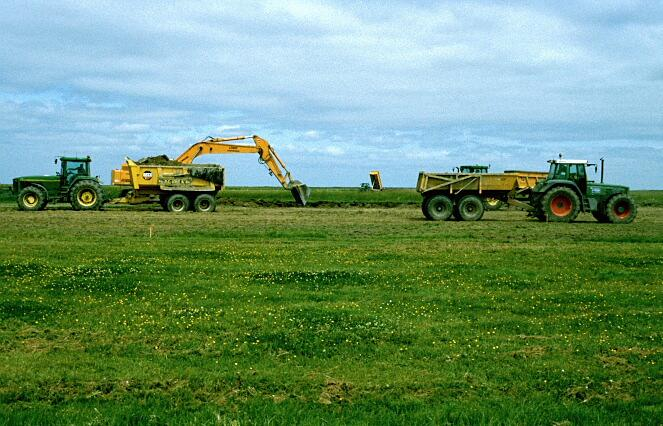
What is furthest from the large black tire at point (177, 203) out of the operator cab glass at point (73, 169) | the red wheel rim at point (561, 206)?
the red wheel rim at point (561, 206)

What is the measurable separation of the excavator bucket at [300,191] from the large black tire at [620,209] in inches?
895

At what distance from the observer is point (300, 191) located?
172 ft

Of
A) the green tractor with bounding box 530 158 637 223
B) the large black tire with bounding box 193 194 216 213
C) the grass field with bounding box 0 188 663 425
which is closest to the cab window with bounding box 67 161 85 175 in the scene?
the large black tire with bounding box 193 194 216 213

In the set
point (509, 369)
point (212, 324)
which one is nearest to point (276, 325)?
point (212, 324)

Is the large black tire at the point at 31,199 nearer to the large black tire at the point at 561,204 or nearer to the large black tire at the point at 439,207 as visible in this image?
the large black tire at the point at 439,207

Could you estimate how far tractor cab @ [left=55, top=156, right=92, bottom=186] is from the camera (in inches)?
1735

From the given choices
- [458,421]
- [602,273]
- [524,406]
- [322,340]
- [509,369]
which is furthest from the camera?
[602,273]

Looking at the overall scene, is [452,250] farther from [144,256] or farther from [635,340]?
[635,340]

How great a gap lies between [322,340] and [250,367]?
1.50 meters

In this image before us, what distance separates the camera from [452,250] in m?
21.4

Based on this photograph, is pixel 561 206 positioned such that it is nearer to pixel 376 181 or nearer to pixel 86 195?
pixel 86 195

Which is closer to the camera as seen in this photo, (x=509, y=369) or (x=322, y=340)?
(x=509, y=369)

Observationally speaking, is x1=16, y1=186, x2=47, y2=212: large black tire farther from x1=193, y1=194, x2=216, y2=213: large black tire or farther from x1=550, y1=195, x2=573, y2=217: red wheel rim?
x1=550, y1=195, x2=573, y2=217: red wheel rim

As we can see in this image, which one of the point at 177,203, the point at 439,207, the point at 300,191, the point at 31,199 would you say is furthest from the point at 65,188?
the point at 439,207
